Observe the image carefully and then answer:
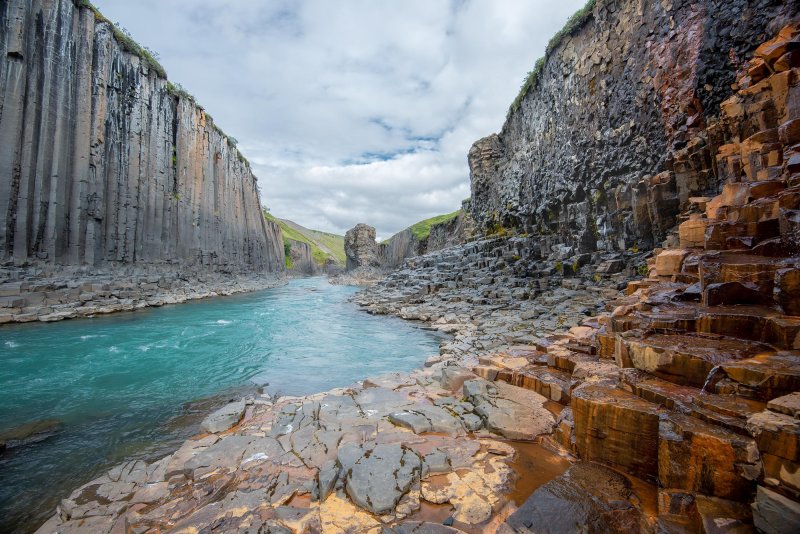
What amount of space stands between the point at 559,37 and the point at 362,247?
187ft

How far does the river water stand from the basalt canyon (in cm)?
73

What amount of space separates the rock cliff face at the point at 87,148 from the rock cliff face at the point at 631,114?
97.6 ft

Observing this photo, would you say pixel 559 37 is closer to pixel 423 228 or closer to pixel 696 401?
pixel 696 401

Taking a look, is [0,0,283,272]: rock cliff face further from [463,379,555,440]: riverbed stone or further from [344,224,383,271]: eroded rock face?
[344,224,383,271]: eroded rock face

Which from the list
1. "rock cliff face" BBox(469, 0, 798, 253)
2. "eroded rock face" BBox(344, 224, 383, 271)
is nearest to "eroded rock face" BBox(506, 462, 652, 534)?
"rock cliff face" BBox(469, 0, 798, 253)

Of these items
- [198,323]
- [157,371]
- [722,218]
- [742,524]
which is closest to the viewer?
[742,524]

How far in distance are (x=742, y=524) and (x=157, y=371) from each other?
11.8 metres

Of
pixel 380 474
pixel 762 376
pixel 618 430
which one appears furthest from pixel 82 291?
pixel 762 376

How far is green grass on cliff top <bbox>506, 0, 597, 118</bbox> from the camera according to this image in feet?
62.7

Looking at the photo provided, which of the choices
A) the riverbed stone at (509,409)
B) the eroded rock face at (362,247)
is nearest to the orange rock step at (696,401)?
the riverbed stone at (509,409)

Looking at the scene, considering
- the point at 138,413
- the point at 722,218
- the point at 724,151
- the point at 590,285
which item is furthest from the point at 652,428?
the point at 590,285

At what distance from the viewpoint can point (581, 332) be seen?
7.41m

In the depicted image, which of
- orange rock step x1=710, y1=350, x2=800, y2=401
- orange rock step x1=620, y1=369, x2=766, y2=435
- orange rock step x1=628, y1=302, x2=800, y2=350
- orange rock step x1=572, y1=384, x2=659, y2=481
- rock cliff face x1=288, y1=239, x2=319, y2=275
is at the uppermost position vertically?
rock cliff face x1=288, y1=239, x2=319, y2=275

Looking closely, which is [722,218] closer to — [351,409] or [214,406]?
[351,409]
